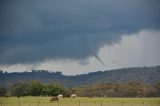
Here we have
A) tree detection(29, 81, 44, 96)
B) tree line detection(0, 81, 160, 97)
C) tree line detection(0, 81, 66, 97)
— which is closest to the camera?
tree detection(29, 81, 44, 96)

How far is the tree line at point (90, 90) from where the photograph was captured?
8906cm

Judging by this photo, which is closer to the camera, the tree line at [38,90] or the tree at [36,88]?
the tree at [36,88]

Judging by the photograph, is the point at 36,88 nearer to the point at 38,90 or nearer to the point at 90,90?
the point at 38,90

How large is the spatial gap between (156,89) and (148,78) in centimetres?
7580

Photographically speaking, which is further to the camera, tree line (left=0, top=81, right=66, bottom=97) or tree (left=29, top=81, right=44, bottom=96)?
tree line (left=0, top=81, right=66, bottom=97)

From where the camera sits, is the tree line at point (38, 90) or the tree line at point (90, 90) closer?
the tree line at point (38, 90)

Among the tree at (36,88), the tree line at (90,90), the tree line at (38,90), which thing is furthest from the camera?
the tree line at (90,90)

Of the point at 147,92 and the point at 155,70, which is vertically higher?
the point at 155,70

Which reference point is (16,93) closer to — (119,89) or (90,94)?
(90,94)

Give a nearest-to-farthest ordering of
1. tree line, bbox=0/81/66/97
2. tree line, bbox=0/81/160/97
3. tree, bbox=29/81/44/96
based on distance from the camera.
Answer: tree, bbox=29/81/44/96 < tree line, bbox=0/81/66/97 < tree line, bbox=0/81/160/97

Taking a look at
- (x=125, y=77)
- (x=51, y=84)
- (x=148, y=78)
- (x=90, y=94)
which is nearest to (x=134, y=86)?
(x=90, y=94)

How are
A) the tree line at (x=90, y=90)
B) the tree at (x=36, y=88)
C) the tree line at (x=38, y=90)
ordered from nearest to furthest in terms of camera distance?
1. the tree at (x=36, y=88)
2. the tree line at (x=38, y=90)
3. the tree line at (x=90, y=90)

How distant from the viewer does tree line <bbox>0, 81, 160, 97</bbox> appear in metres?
89.1

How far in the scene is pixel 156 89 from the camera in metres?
94.9
